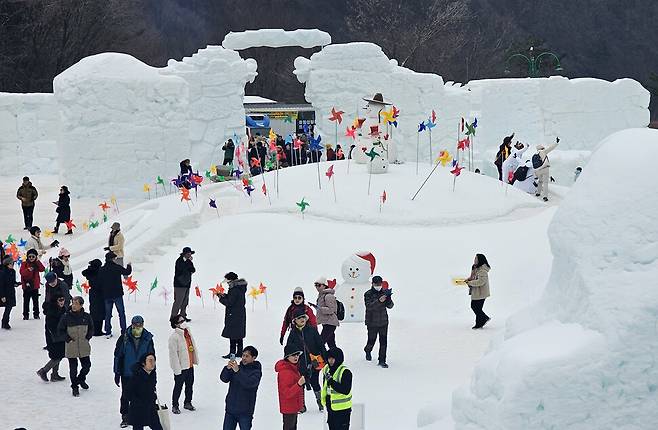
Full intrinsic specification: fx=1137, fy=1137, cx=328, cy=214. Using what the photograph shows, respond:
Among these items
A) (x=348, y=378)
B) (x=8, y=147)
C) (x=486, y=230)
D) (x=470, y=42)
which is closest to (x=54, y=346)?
(x=348, y=378)

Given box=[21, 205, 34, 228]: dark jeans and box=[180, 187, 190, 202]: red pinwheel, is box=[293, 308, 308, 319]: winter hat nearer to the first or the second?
box=[180, 187, 190, 202]: red pinwheel

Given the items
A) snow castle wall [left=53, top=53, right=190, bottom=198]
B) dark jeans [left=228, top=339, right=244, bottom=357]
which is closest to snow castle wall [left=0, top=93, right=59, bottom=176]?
snow castle wall [left=53, top=53, right=190, bottom=198]

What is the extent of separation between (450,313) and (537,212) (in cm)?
436

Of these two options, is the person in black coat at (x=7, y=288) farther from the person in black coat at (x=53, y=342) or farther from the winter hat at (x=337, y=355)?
the winter hat at (x=337, y=355)

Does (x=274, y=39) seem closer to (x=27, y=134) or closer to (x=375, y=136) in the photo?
(x=27, y=134)

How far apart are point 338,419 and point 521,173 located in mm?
13143

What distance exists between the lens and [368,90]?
100 feet

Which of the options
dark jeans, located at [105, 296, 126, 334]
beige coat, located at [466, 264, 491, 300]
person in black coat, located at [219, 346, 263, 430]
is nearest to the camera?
person in black coat, located at [219, 346, 263, 430]

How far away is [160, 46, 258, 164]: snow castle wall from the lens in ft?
99.2

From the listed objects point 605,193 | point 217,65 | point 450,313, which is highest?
point 217,65

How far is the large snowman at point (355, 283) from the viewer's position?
48.8 feet

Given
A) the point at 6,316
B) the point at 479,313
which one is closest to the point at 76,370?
the point at 6,316

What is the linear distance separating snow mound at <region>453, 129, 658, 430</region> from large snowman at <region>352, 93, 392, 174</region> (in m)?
11.8

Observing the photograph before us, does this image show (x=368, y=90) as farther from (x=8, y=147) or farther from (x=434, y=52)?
(x=434, y=52)
